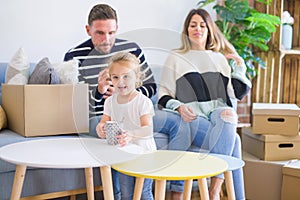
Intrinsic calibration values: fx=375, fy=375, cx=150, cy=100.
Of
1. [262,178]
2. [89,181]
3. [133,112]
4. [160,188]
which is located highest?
[133,112]

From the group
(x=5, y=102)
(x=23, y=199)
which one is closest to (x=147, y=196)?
(x=23, y=199)

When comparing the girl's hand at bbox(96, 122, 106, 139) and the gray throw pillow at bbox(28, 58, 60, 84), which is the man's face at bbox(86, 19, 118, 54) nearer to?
the gray throw pillow at bbox(28, 58, 60, 84)

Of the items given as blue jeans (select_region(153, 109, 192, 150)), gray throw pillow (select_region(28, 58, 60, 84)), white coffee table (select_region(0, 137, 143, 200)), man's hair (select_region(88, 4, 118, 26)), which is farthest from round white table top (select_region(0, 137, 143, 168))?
man's hair (select_region(88, 4, 118, 26))

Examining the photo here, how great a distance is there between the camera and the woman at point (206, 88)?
1.34m

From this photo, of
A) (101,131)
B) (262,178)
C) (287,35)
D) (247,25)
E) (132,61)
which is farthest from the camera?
Result: (287,35)

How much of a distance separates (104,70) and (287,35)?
76.1 inches

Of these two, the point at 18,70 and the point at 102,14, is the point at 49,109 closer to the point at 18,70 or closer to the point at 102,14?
the point at 18,70

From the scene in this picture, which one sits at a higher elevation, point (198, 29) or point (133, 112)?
point (198, 29)

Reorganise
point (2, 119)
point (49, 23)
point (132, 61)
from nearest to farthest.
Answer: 1. point (132, 61)
2. point (2, 119)
3. point (49, 23)

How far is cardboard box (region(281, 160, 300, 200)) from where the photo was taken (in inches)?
72.1

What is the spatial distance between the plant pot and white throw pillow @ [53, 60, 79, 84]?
65.4 inches

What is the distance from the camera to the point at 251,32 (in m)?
2.56

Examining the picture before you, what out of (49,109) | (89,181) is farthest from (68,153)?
(49,109)

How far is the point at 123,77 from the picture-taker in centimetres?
114
